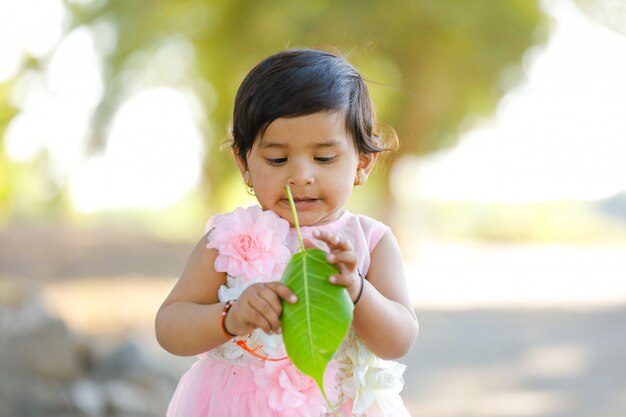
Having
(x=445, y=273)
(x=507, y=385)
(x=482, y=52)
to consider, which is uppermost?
(x=482, y=52)

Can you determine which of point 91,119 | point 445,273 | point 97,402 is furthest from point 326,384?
point 445,273

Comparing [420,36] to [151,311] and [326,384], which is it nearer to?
[151,311]

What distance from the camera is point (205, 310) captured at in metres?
1.79

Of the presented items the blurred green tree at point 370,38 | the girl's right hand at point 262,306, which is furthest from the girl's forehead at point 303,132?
the blurred green tree at point 370,38

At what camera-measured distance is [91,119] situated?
42.1 feet

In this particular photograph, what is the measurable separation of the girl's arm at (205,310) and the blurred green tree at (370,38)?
396 inches

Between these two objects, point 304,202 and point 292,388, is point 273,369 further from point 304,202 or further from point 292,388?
point 304,202

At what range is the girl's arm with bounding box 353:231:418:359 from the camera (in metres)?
1.74

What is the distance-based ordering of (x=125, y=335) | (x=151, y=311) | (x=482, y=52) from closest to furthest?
1. (x=125, y=335)
2. (x=151, y=311)
3. (x=482, y=52)

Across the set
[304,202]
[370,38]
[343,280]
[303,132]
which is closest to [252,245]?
[304,202]

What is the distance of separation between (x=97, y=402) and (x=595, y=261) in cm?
1335

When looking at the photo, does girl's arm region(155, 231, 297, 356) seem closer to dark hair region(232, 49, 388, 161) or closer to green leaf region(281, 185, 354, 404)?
green leaf region(281, 185, 354, 404)

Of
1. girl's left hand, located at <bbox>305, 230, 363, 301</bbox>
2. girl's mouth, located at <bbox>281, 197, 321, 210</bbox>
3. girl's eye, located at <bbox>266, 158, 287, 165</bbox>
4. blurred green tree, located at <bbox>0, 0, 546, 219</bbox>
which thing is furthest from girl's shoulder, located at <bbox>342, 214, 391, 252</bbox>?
blurred green tree, located at <bbox>0, 0, 546, 219</bbox>

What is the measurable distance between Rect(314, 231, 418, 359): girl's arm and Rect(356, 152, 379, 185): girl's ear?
0.49ft
